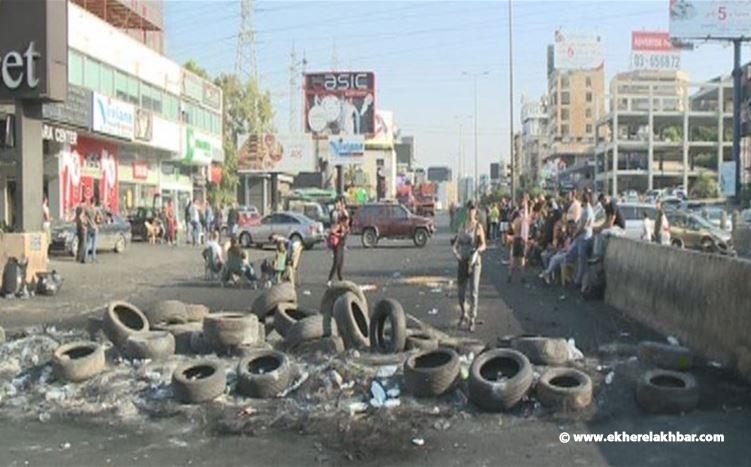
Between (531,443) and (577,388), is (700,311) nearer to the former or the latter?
(577,388)

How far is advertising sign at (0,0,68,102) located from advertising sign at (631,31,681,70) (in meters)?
92.8

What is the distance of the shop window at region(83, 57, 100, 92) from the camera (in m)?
35.9

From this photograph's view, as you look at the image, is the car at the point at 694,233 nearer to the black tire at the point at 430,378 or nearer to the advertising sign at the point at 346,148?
the black tire at the point at 430,378

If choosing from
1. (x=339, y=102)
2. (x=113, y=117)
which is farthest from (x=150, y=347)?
(x=339, y=102)

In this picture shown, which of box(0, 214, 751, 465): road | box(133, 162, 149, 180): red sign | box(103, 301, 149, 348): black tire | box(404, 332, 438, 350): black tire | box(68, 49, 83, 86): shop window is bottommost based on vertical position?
box(0, 214, 751, 465): road

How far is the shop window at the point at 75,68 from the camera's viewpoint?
3409 cm

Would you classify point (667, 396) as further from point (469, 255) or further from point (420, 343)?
point (469, 255)

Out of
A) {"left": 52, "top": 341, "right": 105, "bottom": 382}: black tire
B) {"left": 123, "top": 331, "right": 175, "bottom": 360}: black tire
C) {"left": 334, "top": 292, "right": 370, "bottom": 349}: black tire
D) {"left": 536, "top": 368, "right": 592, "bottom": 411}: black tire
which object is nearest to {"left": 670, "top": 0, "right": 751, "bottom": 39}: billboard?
{"left": 334, "top": 292, "right": 370, "bottom": 349}: black tire

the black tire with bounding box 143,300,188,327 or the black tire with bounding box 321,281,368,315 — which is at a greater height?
the black tire with bounding box 321,281,368,315

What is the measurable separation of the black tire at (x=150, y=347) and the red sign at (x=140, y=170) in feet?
116

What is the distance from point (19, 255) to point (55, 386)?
32.2ft

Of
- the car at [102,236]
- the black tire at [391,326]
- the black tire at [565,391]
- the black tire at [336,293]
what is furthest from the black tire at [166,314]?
the car at [102,236]

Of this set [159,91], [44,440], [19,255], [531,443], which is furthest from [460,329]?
[159,91]

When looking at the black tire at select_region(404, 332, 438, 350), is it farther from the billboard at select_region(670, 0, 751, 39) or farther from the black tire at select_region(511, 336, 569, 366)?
the billboard at select_region(670, 0, 751, 39)
